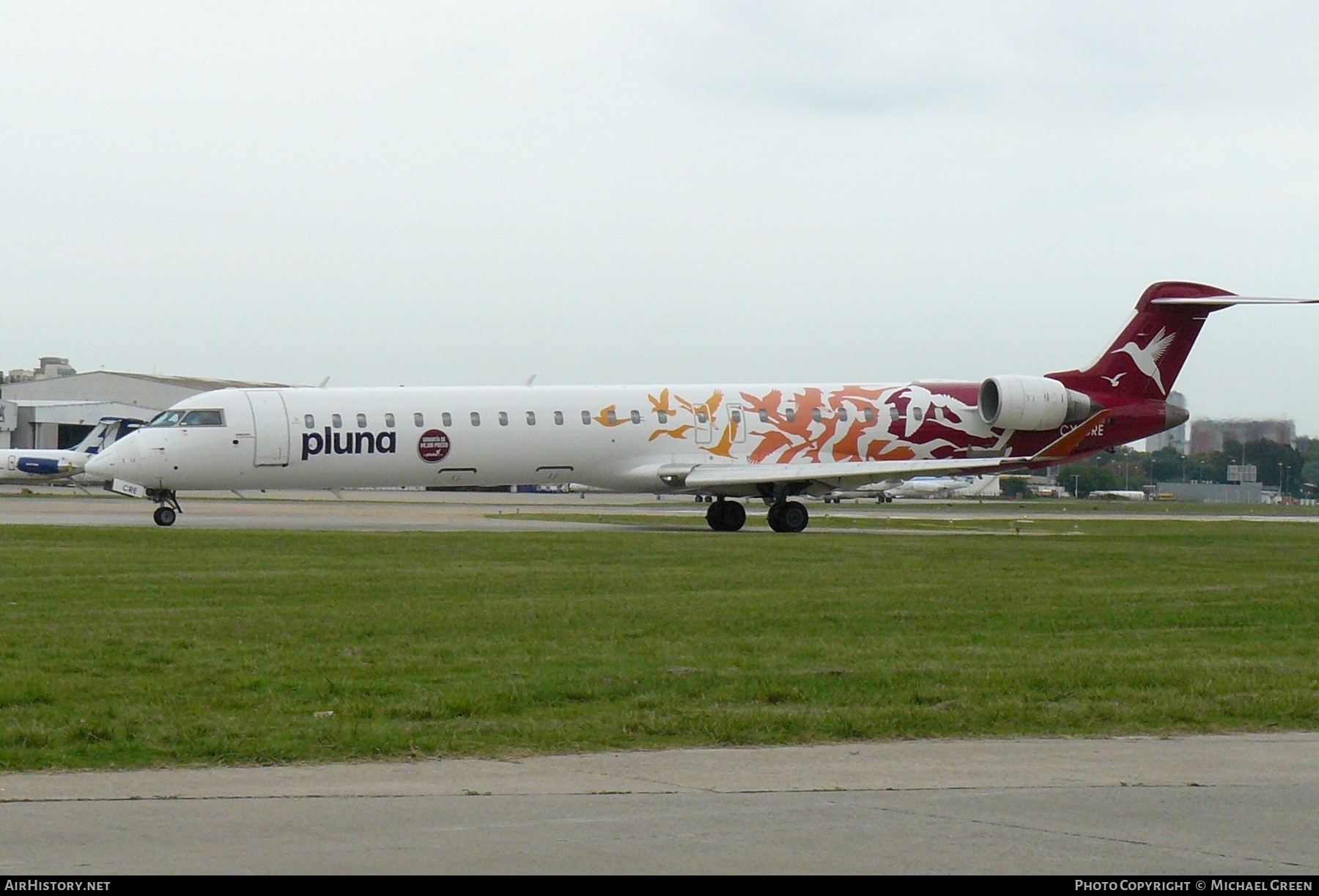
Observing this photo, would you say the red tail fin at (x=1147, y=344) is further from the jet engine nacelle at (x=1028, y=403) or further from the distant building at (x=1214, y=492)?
the distant building at (x=1214, y=492)

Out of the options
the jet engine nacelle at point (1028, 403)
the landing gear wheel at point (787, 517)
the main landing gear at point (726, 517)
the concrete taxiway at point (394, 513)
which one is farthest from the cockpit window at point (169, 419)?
the jet engine nacelle at point (1028, 403)

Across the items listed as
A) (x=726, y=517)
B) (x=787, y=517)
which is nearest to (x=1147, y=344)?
(x=787, y=517)

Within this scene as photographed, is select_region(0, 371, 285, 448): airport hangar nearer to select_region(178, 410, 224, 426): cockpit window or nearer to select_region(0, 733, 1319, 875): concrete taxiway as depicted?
select_region(178, 410, 224, 426): cockpit window

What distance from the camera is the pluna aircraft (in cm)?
3559

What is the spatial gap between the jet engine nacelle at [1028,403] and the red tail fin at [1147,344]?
1.10 metres

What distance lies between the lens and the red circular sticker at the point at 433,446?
118ft

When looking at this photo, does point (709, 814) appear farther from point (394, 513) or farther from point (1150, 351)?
point (394, 513)

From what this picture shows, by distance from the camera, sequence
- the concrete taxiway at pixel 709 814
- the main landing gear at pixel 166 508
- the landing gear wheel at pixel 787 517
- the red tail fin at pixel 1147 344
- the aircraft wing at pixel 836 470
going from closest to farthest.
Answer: the concrete taxiway at pixel 709 814 < the main landing gear at pixel 166 508 < the aircraft wing at pixel 836 470 < the landing gear wheel at pixel 787 517 < the red tail fin at pixel 1147 344

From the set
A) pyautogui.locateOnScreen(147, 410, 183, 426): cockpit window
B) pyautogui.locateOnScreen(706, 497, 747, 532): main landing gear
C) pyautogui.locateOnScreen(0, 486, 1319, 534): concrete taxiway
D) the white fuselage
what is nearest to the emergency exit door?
the white fuselage

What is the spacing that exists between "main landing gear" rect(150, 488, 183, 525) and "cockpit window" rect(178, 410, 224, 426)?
5.01ft

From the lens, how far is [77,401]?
11100 cm

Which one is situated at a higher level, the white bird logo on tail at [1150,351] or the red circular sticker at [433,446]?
the white bird logo on tail at [1150,351]

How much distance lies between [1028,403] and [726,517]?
25.0 feet

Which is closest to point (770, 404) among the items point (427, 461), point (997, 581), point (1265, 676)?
point (427, 461)
